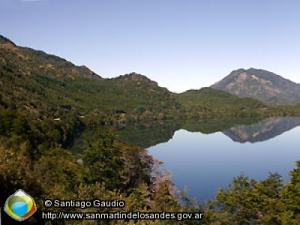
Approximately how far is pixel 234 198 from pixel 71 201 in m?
30.8

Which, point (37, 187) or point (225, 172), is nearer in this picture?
point (37, 187)

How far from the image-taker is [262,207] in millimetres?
57156

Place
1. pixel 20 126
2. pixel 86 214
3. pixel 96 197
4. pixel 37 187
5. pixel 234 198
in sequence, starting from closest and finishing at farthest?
pixel 86 214 < pixel 96 197 < pixel 37 187 < pixel 234 198 < pixel 20 126

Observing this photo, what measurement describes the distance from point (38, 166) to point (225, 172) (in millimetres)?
91422

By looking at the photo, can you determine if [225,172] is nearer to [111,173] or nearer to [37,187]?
[111,173]

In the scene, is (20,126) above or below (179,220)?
above

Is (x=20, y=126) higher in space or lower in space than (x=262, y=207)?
higher

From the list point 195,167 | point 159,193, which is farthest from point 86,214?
point 195,167

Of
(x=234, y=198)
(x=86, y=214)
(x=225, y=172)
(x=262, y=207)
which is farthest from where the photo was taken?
(x=225, y=172)

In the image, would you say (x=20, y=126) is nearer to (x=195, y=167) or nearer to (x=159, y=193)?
(x=159, y=193)

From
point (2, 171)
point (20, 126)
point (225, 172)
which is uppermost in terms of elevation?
point (20, 126)

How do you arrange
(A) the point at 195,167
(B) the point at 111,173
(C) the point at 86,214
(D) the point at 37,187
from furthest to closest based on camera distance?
(A) the point at 195,167 < (B) the point at 111,173 < (D) the point at 37,187 < (C) the point at 86,214

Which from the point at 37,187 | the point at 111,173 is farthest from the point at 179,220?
the point at 111,173

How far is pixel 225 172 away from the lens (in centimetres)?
14888
